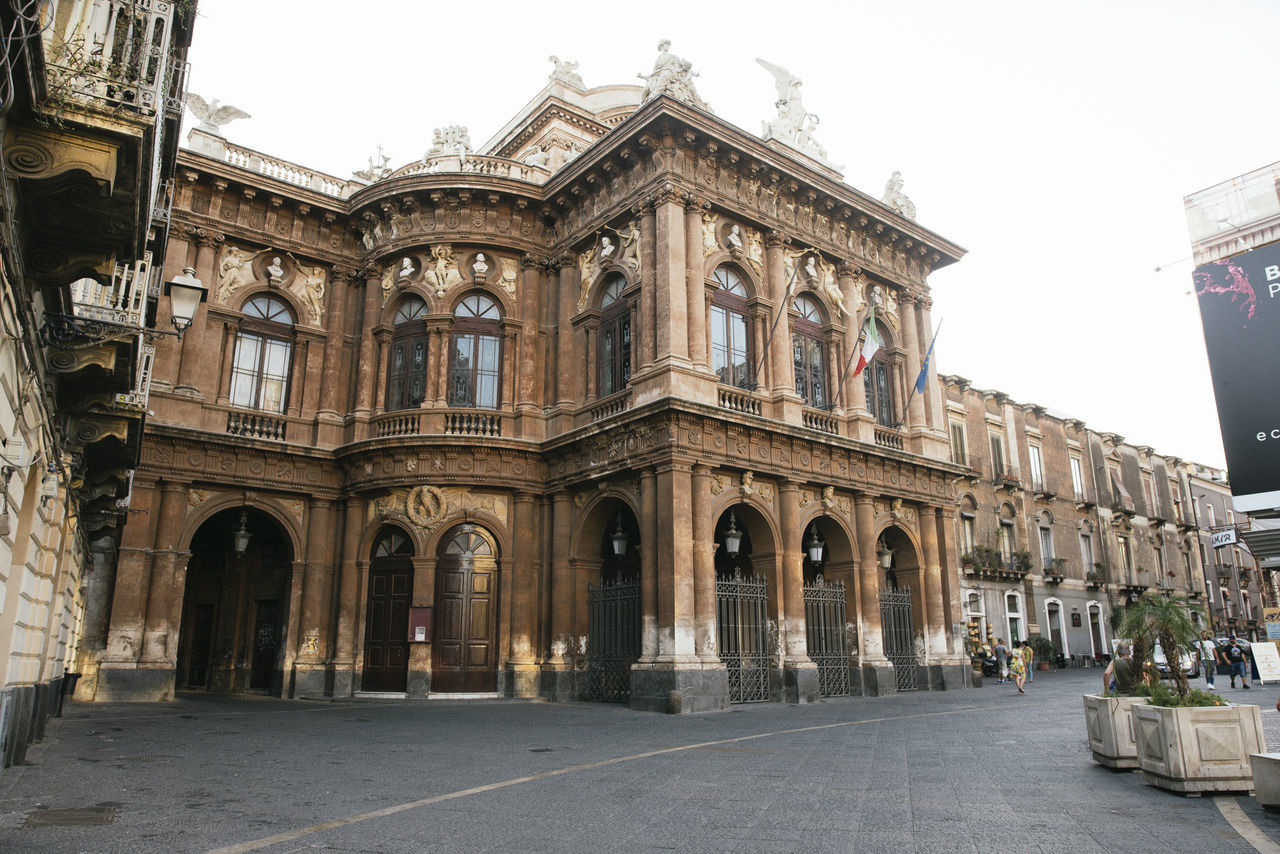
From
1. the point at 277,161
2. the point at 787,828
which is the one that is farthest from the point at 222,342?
the point at 787,828

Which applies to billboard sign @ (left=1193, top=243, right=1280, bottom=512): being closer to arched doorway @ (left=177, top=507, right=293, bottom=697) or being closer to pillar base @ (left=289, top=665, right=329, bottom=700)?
pillar base @ (left=289, top=665, right=329, bottom=700)

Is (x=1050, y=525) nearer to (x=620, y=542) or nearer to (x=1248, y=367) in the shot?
(x=620, y=542)

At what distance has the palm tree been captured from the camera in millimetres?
8766

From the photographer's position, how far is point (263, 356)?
71.2 feet

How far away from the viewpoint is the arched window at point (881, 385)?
2347cm

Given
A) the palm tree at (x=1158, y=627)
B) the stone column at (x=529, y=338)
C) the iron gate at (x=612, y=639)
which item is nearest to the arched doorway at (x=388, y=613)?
the iron gate at (x=612, y=639)

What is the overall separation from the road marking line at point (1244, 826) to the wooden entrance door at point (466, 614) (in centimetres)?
1505

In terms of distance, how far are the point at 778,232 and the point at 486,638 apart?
11.6 meters

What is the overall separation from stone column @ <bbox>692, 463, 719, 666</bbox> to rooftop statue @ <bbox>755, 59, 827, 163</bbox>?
10998 millimetres

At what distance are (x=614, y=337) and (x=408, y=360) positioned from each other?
16.8 feet

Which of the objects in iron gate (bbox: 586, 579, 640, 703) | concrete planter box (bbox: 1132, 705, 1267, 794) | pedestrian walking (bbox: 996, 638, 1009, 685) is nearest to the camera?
concrete planter box (bbox: 1132, 705, 1267, 794)

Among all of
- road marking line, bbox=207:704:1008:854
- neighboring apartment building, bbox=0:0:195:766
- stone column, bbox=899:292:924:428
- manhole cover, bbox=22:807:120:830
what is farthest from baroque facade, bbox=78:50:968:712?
manhole cover, bbox=22:807:120:830

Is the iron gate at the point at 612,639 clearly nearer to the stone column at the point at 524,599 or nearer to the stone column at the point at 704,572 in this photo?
the stone column at the point at 524,599

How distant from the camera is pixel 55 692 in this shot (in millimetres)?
13281
